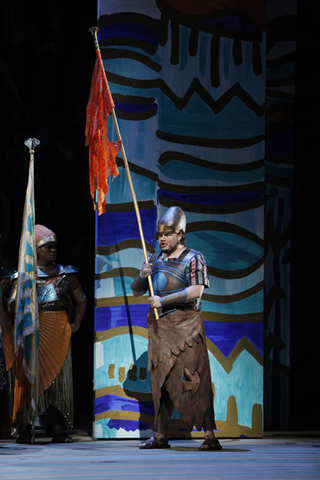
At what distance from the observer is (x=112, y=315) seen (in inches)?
224

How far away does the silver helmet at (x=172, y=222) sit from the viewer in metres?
5.23

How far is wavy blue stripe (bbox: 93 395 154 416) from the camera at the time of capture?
221 inches

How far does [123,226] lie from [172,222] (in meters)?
0.65

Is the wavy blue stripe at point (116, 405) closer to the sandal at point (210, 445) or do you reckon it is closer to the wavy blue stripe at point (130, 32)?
the sandal at point (210, 445)

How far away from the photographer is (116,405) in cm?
562

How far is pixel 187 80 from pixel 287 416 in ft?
9.67

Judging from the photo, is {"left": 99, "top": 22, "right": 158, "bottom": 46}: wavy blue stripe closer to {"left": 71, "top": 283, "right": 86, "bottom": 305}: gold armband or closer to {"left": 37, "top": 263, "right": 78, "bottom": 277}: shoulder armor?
{"left": 37, "top": 263, "right": 78, "bottom": 277}: shoulder armor

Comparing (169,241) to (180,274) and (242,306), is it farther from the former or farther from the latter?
(242,306)

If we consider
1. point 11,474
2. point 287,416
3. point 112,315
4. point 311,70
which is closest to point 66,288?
point 112,315

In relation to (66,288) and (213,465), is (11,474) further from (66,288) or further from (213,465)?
(66,288)

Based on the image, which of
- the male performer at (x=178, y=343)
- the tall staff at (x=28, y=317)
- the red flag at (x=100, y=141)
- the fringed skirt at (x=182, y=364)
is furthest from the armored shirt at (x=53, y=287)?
the fringed skirt at (x=182, y=364)

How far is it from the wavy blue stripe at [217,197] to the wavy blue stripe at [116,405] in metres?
1.56

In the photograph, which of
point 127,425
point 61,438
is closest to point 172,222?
point 127,425

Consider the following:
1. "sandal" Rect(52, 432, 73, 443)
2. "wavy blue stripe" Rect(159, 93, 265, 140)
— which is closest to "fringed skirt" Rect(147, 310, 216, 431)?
"sandal" Rect(52, 432, 73, 443)
